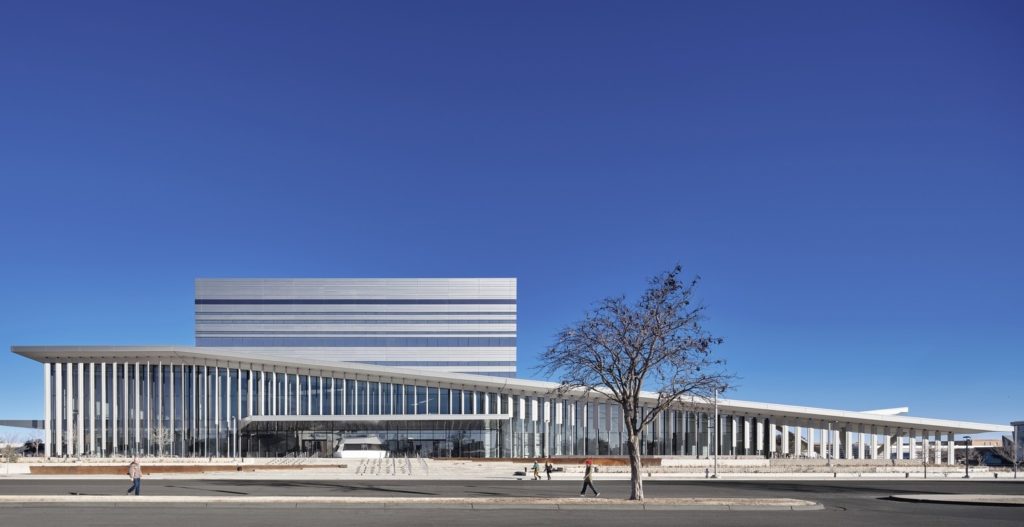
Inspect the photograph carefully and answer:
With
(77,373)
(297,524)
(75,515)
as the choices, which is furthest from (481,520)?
(77,373)

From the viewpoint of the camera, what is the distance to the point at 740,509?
94.4ft

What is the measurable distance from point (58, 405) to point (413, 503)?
66.6m

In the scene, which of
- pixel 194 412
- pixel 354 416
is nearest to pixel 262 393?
pixel 194 412

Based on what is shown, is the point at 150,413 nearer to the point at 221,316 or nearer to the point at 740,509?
the point at 221,316

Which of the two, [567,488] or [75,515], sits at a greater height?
[75,515]

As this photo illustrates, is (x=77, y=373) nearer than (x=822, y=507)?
No

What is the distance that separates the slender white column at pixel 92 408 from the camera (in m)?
82.6

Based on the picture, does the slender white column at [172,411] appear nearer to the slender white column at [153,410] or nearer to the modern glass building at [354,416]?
the modern glass building at [354,416]

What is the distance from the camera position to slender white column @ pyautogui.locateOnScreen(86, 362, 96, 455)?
8262 cm

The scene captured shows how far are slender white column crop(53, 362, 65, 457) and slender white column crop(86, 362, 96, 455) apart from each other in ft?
8.49

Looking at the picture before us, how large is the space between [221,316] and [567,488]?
89.1 m

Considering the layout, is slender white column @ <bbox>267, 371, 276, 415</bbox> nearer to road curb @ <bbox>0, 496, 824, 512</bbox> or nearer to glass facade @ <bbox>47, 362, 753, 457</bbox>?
glass facade @ <bbox>47, 362, 753, 457</bbox>

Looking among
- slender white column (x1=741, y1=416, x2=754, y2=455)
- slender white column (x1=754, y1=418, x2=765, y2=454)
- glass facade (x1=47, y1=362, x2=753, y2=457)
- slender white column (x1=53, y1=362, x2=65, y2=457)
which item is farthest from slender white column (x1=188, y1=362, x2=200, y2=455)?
slender white column (x1=754, y1=418, x2=765, y2=454)

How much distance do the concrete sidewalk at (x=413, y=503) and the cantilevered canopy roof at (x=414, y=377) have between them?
50.5 meters
